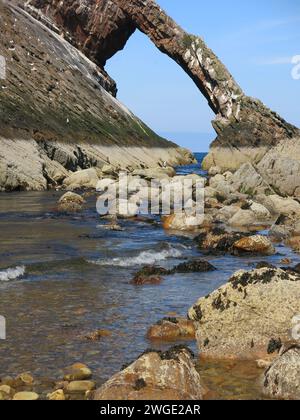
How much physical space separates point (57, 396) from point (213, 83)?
301ft

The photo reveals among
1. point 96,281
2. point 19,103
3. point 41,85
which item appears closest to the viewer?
point 96,281

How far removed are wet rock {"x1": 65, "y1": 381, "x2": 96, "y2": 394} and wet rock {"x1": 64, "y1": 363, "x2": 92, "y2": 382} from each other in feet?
1.16

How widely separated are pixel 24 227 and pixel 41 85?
46.6 m

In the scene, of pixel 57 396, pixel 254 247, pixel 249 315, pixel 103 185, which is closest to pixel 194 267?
pixel 254 247

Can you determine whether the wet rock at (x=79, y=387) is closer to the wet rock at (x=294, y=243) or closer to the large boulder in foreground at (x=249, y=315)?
the large boulder in foreground at (x=249, y=315)

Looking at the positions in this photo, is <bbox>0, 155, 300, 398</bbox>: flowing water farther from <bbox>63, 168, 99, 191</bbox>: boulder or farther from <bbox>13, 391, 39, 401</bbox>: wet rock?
<bbox>63, 168, 99, 191</bbox>: boulder

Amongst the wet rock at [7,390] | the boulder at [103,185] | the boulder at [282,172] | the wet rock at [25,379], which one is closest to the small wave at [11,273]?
the wet rock at [25,379]

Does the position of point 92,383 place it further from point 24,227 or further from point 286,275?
point 24,227

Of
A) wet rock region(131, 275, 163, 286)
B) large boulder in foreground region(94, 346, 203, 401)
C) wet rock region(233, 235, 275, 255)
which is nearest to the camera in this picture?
large boulder in foreground region(94, 346, 203, 401)

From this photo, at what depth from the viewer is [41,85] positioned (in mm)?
71125

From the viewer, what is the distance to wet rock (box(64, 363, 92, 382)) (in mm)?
9281

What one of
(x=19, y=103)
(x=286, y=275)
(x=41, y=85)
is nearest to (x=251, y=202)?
(x=286, y=275)

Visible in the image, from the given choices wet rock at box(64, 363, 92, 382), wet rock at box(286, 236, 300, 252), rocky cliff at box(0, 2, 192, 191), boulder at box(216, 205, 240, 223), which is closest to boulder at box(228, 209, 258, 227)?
boulder at box(216, 205, 240, 223)

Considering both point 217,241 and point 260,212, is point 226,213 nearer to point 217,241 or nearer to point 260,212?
point 260,212
